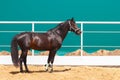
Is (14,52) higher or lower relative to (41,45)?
lower

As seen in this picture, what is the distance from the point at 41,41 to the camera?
35.2 ft

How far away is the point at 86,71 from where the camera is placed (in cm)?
A: 1135

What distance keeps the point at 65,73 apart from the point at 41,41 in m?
0.97

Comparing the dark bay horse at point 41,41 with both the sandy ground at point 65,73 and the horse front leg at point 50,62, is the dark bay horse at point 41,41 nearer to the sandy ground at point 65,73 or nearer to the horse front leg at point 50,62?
the horse front leg at point 50,62

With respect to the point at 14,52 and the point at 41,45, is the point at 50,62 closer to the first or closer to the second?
the point at 41,45

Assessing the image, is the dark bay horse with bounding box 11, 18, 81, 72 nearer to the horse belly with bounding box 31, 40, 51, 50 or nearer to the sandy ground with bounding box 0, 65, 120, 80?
the horse belly with bounding box 31, 40, 51, 50

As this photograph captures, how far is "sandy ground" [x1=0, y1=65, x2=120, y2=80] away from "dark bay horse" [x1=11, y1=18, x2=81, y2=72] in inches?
12.7

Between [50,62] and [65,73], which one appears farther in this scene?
[50,62]

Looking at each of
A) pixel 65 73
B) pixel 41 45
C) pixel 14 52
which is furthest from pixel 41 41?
pixel 65 73

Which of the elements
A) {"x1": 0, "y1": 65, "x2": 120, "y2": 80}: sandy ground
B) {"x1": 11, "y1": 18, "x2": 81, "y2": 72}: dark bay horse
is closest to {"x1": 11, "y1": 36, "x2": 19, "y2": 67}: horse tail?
{"x1": 11, "y1": 18, "x2": 81, "y2": 72}: dark bay horse

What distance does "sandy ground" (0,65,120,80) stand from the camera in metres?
10.4

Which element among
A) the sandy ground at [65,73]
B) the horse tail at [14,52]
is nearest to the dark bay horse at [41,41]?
the horse tail at [14,52]

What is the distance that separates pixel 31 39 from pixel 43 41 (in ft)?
0.99

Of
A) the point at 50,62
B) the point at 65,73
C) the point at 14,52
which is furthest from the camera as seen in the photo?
the point at 50,62
